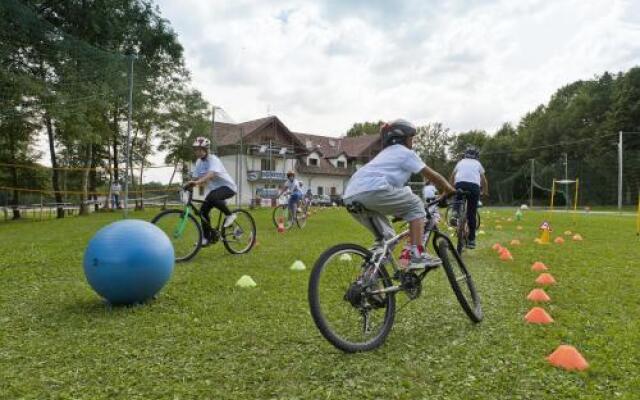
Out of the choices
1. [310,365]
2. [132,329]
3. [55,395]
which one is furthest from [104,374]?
[310,365]

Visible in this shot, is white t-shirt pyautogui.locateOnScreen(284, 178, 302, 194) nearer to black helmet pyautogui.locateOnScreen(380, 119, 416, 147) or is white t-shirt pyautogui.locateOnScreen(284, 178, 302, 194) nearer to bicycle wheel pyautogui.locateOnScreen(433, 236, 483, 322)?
bicycle wheel pyautogui.locateOnScreen(433, 236, 483, 322)

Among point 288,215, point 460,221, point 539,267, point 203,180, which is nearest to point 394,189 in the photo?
point 539,267

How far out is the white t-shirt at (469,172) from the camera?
8.62 m

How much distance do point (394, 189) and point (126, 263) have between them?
8.58 feet

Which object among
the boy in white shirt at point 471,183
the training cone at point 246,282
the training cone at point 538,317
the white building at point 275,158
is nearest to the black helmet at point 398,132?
the training cone at point 538,317

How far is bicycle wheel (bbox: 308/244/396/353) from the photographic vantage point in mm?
3652

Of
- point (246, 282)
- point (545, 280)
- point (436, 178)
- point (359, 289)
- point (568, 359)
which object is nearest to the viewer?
point (568, 359)

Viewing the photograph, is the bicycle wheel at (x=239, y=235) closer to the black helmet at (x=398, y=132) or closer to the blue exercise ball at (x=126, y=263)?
the blue exercise ball at (x=126, y=263)

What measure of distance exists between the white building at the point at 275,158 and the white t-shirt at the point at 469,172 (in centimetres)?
3934

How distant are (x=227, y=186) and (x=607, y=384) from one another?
634 cm

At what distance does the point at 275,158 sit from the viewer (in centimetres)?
5425

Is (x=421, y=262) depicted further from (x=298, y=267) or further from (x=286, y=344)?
(x=298, y=267)

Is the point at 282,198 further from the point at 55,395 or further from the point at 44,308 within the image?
the point at 55,395

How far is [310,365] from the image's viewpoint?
132 inches
